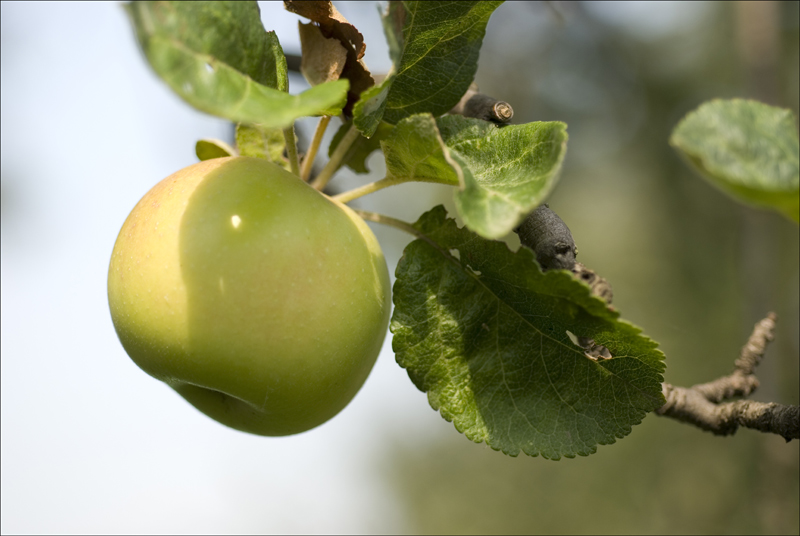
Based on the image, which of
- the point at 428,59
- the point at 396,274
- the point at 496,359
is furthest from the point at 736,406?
the point at 428,59

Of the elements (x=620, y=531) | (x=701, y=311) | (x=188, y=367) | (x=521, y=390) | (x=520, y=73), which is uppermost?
(x=188, y=367)

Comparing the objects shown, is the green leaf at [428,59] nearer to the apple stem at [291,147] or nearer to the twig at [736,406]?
the apple stem at [291,147]

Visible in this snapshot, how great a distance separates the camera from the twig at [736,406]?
634 mm

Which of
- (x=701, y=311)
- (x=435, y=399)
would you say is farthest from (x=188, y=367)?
(x=701, y=311)

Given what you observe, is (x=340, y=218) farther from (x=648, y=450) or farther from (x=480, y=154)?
(x=648, y=450)

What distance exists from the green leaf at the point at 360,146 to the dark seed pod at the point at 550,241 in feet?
0.85

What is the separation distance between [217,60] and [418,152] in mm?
215

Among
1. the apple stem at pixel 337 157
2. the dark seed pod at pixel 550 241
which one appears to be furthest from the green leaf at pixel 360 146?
the dark seed pod at pixel 550 241

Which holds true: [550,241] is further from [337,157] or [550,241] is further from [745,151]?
[337,157]

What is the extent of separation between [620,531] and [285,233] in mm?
4828

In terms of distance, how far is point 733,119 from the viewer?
0.38 metres

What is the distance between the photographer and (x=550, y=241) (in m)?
0.56

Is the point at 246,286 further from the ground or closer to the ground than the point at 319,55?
closer to the ground

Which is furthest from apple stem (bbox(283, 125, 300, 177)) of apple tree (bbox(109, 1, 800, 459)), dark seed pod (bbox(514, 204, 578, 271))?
Answer: dark seed pod (bbox(514, 204, 578, 271))
